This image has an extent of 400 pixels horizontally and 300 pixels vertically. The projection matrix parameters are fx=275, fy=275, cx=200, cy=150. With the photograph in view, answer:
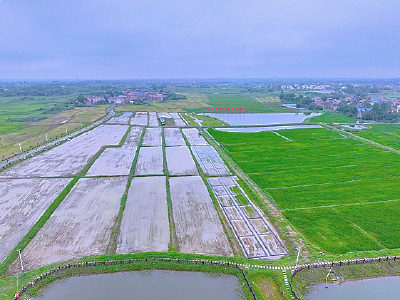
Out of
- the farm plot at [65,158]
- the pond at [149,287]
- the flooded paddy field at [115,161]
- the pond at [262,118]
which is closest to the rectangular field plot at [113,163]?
the flooded paddy field at [115,161]

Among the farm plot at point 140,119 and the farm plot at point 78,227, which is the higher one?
the farm plot at point 140,119

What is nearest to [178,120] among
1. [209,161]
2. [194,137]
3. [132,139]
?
[194,137]

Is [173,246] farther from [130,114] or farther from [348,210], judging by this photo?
[130,114]

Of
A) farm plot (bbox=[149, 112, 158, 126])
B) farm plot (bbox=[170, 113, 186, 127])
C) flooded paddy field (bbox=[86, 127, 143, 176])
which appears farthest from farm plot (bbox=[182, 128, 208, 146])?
farm plot (bbox=[149, 112, 158, 126])

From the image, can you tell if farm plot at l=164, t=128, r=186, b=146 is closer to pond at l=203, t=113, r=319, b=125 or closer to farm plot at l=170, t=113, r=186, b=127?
farm plot at l=170, t=113, r=186, b=127

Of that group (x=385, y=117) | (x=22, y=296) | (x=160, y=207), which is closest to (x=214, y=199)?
(x=160, y=207)

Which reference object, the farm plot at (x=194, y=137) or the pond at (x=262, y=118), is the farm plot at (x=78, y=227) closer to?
the farm plot at (x=194, y=137)
